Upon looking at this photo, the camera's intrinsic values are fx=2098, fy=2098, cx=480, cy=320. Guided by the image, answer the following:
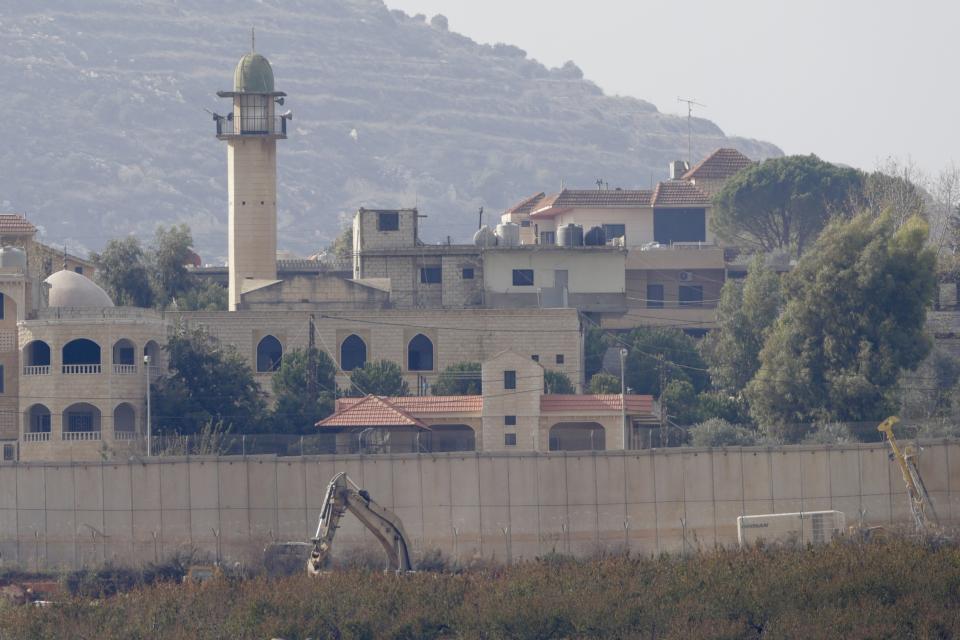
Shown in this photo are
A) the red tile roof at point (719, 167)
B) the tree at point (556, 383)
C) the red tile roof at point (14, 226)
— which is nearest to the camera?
the tree at point (556, 383)

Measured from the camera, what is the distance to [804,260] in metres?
81.4

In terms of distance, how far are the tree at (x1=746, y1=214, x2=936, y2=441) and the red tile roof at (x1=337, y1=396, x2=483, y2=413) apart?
10.3 metres

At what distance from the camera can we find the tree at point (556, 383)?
8281 cm

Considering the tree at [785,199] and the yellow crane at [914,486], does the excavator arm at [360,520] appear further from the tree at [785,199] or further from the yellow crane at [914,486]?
the tree at [785,199]

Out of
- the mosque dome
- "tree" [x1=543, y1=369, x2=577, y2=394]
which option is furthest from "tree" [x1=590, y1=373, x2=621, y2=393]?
the mosque dome

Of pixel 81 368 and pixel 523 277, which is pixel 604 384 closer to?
pixel 523 277

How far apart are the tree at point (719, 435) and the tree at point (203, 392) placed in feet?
51.6

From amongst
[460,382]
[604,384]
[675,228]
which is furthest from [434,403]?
[675,228]

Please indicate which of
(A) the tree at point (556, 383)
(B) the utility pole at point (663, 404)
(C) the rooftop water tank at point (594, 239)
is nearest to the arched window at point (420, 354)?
(A) the tree at point (556, 383)

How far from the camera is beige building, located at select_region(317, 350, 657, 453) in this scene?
245 ft

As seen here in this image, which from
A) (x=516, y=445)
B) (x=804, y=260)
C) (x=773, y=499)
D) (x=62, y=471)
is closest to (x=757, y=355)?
(x=804, y=260)

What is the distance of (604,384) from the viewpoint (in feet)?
271

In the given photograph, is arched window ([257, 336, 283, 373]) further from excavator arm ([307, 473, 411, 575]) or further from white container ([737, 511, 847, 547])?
white container ([737, 511, 847, 547])

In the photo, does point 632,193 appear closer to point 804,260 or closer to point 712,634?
point 804,260
